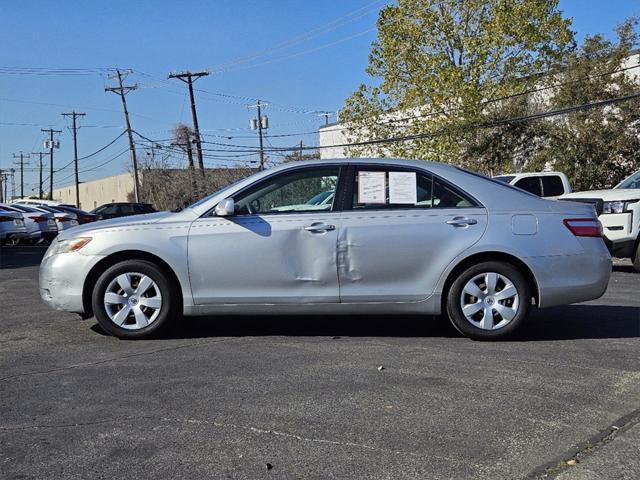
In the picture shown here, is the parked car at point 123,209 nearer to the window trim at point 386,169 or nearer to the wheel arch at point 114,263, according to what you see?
the wheel arch at point 114,263

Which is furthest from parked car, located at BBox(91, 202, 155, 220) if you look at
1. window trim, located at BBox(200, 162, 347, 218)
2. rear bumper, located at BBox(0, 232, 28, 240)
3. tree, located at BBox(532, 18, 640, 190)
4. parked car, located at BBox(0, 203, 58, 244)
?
window trim, located at BBox(200, 162, 347, 218)

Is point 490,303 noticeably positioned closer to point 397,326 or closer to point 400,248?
point 400,248

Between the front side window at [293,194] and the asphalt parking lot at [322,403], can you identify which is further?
the front side window at [293,194]

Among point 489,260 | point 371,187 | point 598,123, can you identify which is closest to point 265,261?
point 371,187

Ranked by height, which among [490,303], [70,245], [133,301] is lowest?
[490,303]

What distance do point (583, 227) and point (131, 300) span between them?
12.8ft

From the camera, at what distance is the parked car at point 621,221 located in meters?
12.4

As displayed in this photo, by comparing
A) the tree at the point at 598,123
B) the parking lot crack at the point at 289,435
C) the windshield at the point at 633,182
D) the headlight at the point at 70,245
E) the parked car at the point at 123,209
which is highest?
the tree at the point at 598,123

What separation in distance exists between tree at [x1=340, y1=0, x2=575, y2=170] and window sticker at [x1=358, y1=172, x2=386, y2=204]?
23.8 m

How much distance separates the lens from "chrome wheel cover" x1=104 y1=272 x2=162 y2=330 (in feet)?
21.6

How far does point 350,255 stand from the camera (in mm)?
6457

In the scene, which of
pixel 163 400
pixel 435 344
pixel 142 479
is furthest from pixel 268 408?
pixel 435 344

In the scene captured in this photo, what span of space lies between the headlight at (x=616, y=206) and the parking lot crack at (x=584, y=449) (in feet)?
28.3

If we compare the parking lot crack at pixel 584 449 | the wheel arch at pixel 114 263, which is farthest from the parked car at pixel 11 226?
the parking lot crack at pixel 584 449
